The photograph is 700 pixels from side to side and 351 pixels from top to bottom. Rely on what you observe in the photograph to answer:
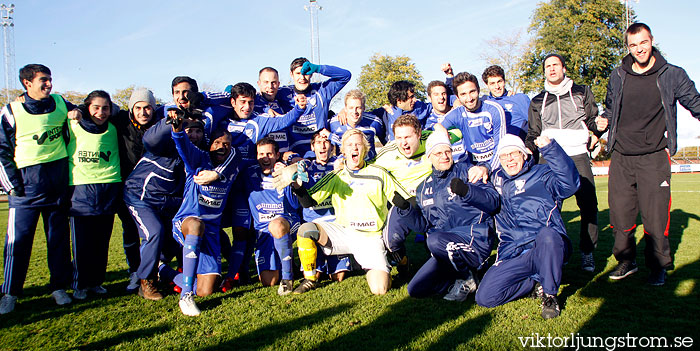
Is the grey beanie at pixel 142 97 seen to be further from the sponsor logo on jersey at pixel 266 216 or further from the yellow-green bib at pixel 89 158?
the sponsor logo on jersey at pixel 266 216

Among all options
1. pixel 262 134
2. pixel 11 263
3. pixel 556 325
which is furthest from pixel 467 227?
pixel 11 263

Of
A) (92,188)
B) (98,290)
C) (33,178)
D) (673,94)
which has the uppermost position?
(673,94)

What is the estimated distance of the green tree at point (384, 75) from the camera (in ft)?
110

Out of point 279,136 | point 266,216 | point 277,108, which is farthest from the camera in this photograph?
point 277,108

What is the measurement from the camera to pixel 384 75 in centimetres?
3400

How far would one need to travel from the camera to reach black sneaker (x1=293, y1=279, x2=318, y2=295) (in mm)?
4703

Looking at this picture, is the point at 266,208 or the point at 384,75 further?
the point at 384,75

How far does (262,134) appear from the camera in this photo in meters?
5.76

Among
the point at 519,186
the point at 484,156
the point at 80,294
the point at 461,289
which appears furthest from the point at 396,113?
the point at 80,294

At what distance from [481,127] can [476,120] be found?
11 centimetres

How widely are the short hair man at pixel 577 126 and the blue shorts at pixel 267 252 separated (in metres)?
3.08

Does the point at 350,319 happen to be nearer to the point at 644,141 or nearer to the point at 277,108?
the point at 644,141

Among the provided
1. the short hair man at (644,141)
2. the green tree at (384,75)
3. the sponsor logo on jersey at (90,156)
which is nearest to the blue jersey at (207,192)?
the sponsor logo on jersey at (90,156)

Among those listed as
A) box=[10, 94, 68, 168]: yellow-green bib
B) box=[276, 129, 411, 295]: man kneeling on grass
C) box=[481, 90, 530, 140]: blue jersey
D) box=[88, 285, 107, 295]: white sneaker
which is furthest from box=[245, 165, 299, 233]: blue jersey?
box=[481, 90, 530, 140]: blue jersey
